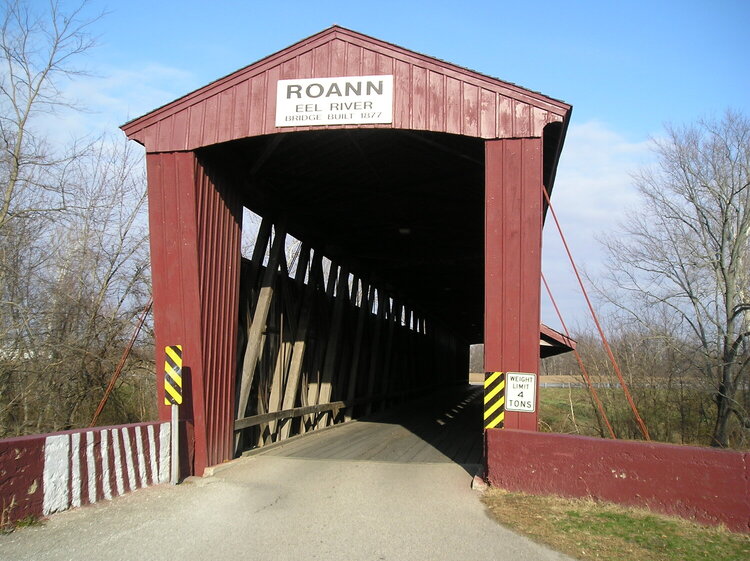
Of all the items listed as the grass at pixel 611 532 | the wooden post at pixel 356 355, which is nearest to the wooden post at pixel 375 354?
the wooden post at pixel 356 355

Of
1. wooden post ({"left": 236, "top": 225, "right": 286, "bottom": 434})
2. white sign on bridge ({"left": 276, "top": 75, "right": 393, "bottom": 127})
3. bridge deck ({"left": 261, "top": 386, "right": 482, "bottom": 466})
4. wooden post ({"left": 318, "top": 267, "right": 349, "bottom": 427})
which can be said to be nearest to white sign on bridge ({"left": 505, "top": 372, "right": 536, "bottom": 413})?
bridge deck ({"left": 261, "top": 386, "right": 482, "bottom": 466})

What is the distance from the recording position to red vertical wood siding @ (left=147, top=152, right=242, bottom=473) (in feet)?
26.9

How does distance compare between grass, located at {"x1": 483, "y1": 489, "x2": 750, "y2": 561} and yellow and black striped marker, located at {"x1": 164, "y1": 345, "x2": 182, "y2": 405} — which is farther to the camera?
yellow and black striped marker, located at {"x1": 164, "y1": 345, "x2": 182, "y2": 405}

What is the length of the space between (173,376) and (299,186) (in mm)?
4743

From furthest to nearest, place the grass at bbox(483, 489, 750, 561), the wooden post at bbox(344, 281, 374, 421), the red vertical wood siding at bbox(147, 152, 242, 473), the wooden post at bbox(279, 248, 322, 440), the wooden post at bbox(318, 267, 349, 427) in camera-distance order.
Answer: the wooden post at bbox(344, 281, 374, 421) → the wooden post at bbox(318, 267, 349, 427) → the wooden post at bbox(279, 248, 322, 440) → the red vertical wood siding at bbox(147, 152, 242, 473) → the grass at bbox(483, 489, 750, 561)

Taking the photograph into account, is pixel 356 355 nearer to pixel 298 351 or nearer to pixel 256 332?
pixel 298 351

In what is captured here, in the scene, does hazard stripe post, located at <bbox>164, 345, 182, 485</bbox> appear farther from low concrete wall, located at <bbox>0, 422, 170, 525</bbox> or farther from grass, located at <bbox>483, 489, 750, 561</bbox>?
grass, located at <bbox>483, 489, 750, 561</bbox>

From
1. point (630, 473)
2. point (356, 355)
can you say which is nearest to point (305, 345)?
point (356, 355)

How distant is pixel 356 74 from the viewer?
8.41 m

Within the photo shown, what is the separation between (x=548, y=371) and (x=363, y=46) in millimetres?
80924

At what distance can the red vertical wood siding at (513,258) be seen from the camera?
761cm

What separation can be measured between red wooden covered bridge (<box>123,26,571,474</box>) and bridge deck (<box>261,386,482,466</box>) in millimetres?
797

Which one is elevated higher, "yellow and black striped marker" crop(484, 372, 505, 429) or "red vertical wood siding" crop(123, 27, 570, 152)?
"red vertical wood siding" crop(123, 27, 570, 152)

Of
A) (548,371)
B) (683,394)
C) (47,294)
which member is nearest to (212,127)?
(47,294)
